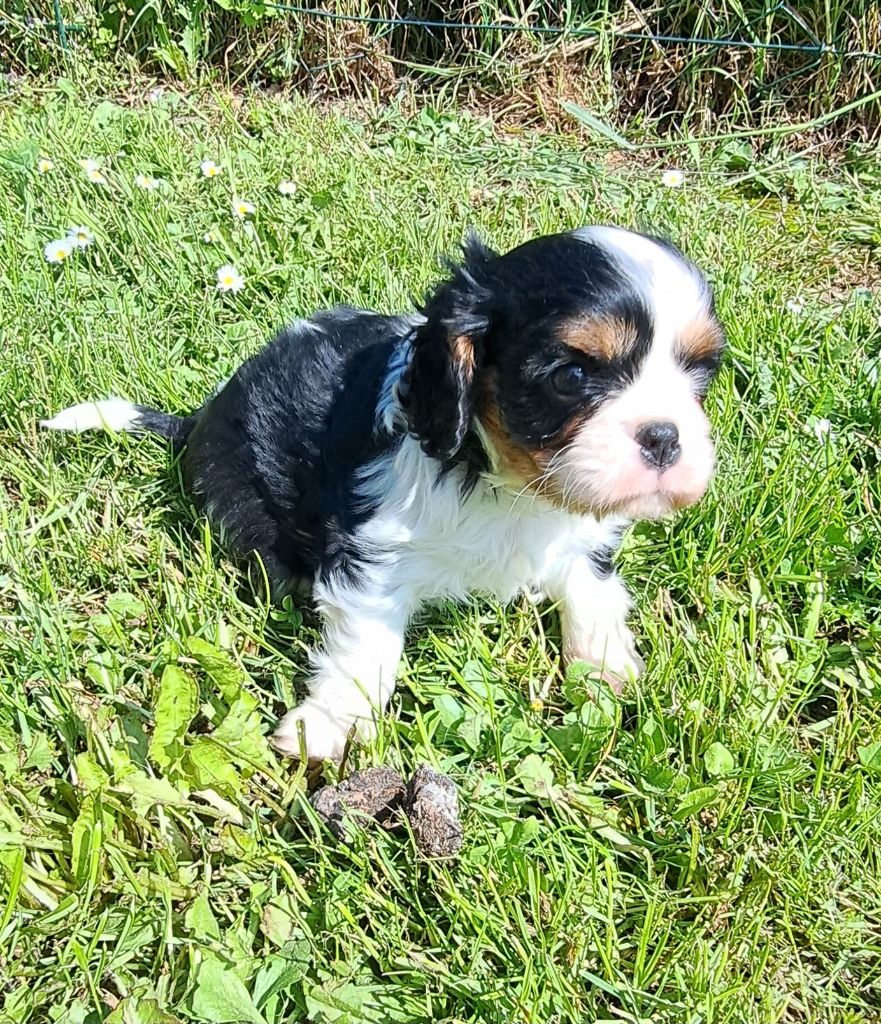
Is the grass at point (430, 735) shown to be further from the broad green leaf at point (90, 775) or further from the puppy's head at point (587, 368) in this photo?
the puppy's head at point (587, 368)

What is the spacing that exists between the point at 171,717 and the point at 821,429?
7.62 feet

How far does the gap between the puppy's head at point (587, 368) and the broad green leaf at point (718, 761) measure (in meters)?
0.62

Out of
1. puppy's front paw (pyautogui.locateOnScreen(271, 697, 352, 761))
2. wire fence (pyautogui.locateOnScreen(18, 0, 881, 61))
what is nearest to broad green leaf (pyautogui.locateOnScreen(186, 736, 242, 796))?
puppy's front paw (pyautogui.locateOnScreen(271, 697, 352, 761))

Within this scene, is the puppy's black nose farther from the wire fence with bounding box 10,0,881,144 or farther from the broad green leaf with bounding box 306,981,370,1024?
the wire fence with bounding box 10,0,881,144

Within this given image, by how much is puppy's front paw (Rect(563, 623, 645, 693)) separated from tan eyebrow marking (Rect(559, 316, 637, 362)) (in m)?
0.93

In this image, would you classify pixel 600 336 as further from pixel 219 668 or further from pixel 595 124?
pixel 595 124

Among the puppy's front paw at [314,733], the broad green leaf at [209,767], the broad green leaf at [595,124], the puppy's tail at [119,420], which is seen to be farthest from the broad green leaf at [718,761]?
the broad green leaf at [595,124]

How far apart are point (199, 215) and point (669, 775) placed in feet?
11.0

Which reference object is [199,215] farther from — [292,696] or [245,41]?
[292,696]

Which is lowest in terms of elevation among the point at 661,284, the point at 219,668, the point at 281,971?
the point at 281,971

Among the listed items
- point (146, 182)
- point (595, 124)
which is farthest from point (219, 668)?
point (595, 124)

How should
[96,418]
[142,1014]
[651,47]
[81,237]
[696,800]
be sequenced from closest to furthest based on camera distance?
1. [142,1014]
2. [696,800]
3. [96,418]
4. [81,237]
5. [651,47]

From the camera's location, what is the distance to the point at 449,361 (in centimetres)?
220

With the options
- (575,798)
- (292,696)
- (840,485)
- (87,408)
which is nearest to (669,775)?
(575,798)
